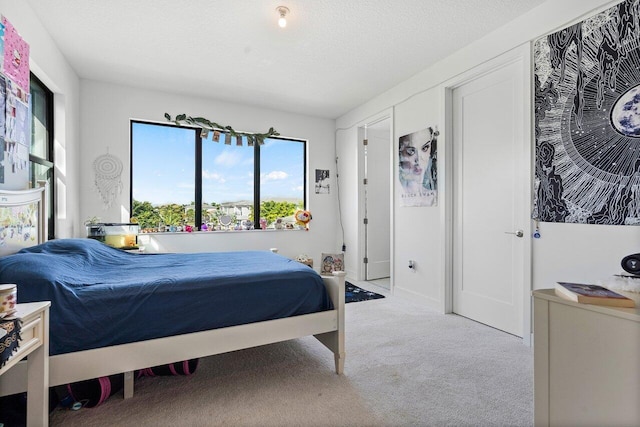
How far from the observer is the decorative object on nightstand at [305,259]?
4.41m

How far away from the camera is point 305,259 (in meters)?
4.55

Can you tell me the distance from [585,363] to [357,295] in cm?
292

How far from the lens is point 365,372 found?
203cm

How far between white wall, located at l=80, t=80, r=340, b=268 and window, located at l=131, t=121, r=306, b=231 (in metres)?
0.16

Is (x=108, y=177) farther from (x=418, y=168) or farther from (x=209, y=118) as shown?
(x=418, y=168)

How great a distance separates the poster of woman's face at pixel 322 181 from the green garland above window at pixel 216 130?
3.12 feet

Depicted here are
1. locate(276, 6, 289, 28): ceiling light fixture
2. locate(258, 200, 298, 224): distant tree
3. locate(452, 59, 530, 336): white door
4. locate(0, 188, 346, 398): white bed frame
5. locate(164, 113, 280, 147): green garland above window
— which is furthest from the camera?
locate(258, 200, 298, 224): distant tree

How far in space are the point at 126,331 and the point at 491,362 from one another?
229cm

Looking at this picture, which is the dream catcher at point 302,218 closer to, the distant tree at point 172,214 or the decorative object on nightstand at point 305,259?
the decorative object on nightstand at point 305,259

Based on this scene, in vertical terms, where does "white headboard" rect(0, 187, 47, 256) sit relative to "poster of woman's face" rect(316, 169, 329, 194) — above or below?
below

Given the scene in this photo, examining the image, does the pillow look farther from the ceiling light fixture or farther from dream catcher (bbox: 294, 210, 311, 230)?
the ceiling light fixture

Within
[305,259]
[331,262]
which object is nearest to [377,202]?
[331,262]

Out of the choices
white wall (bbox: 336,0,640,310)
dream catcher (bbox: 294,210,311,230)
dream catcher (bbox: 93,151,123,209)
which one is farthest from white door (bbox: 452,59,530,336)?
dream catcher (bbox: 93,151,123,209)

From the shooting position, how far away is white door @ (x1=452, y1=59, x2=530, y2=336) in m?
2.60
